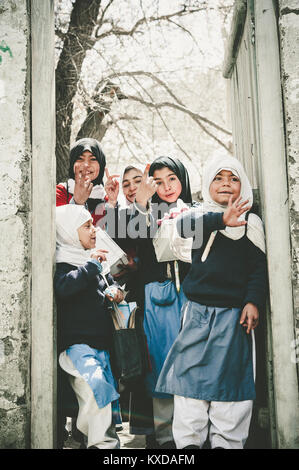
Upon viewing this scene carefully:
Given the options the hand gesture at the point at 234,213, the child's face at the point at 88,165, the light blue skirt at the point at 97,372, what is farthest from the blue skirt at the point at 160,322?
the child's face at the point at 88,165

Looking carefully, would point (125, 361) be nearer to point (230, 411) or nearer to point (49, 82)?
point (230, 411)

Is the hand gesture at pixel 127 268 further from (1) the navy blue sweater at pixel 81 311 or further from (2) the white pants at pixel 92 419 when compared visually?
(2) the white pants at pixel 92 419

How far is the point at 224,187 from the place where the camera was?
3166 mm

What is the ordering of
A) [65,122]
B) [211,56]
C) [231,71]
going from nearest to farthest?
[231,71]
[65,122]
[211,56]

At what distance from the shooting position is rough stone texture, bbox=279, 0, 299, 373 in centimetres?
286

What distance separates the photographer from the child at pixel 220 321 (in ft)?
9.49

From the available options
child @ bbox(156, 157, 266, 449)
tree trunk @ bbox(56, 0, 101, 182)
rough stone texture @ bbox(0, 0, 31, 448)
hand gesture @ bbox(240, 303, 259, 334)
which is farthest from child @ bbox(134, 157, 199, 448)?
tree trunk @ bbox(56, 0, 101, 182)

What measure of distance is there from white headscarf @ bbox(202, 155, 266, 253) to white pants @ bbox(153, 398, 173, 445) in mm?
1135

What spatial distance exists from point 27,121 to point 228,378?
179cm

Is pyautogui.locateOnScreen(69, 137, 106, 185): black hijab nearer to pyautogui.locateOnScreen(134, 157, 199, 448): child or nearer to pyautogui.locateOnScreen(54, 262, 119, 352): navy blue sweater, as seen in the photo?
pyautogui.locateOnScreen(134, 157, 199, 448): child

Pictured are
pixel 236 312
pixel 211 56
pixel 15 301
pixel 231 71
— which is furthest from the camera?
pixel 211 56

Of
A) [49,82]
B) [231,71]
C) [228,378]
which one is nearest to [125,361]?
[228,378]

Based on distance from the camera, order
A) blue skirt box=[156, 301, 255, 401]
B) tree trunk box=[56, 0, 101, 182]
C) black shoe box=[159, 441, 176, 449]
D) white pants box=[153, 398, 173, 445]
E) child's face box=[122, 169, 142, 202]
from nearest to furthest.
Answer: blue skirt box=[156, 301, 255, 401]
black shoe box=[159, 441, 176, 449]
white pants box=[153, 398, 173, 445]
child's face box=[122, 169, 142, 202]
tree trunk box=[56, 0, 101, 182]

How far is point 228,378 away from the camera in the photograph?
2914 millimetres
